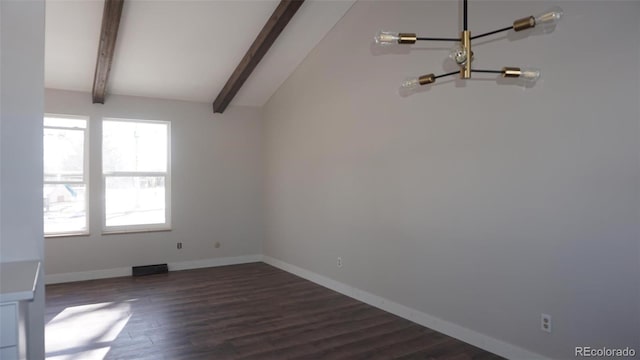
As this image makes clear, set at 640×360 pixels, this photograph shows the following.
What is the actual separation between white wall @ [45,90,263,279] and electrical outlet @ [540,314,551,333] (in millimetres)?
4809

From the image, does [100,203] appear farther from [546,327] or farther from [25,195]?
[546,327]

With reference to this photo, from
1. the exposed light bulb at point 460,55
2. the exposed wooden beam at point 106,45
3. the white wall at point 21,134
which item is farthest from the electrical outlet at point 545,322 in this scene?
the exposed wooden beam at point 106,45

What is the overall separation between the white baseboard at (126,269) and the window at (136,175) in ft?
1.95

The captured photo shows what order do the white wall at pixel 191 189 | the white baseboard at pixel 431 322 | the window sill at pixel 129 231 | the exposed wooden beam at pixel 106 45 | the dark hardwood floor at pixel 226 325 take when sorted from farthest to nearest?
the window sill at pixel 129 231 < the white wall at pixel 191 189 < the exposed wooden beam at pixel 106 45 < the dark hardwood floor at pixel 226 325 < the white baseboard at pixel 431 322

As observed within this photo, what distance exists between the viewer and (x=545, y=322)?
281 centimetres

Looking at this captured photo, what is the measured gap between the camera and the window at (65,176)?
17.8ft

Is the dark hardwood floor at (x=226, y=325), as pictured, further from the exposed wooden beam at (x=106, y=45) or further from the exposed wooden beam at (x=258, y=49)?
the exposed wooden beam at (x=258, y=49)

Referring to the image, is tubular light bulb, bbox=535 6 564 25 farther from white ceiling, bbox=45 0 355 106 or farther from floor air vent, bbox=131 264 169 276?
floor air vent, bbox=131 264 169 276

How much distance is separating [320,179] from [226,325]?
2247 mm

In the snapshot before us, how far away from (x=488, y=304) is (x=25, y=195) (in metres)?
3.18

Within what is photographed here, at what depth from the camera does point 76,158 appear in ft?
18.3

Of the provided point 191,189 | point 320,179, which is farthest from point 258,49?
point 191,189

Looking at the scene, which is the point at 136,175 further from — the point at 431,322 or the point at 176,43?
the point at 431,322

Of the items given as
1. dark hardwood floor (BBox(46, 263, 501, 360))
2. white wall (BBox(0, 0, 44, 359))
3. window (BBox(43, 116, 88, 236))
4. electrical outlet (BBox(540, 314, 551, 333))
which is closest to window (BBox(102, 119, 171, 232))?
window (BBox(43, 116, 88, 236))
